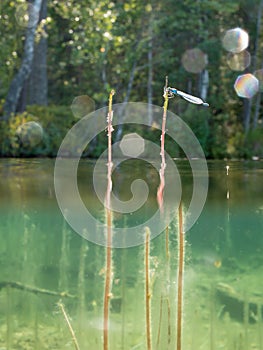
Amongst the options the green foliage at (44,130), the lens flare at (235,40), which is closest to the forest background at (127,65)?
the green foliage at (44,130)

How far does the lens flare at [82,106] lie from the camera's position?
17.5 metres

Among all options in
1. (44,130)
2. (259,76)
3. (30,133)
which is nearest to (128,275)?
(30,133)

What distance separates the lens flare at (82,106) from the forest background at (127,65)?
2.3 inches

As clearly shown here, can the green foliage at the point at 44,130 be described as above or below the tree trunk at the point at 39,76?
below

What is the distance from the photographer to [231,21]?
1912 cm

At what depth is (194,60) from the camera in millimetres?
19047

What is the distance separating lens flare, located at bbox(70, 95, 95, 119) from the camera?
17.5 metres

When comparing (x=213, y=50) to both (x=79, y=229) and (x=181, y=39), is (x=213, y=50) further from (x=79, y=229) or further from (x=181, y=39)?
(x=79, y=229)

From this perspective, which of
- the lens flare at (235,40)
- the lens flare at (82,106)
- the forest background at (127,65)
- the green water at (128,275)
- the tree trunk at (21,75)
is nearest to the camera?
the green water at (128,275)

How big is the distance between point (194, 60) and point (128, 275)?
1369 cm

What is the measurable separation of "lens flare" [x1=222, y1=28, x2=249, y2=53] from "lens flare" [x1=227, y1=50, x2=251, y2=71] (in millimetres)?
128

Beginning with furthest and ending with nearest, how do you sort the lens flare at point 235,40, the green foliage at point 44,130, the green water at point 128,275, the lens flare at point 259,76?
the lens flare at point 235,40 → the lens flare at point 259,76 → the green foliage at point 44,130 → the green water at point 128,275

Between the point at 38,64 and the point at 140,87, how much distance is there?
132 inches

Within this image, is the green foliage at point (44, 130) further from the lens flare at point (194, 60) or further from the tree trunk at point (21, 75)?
the lens flare at point (194, 60)
